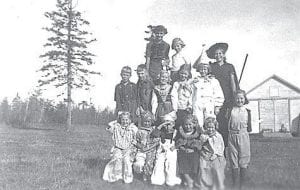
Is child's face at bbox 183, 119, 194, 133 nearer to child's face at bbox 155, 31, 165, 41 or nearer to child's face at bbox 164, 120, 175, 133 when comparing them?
child's face at bbox 164, 120, 175, 133

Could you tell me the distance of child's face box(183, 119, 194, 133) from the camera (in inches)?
203

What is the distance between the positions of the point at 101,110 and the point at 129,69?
25.2m

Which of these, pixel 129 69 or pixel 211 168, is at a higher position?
pixel 129 69

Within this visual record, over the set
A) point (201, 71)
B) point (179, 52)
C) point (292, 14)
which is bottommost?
point (201, 71)

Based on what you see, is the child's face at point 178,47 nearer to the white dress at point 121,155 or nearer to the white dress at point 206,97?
the white dress at point 206,97

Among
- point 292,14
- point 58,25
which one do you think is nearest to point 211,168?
point 292,14

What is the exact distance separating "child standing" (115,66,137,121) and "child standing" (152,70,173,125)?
0.47m

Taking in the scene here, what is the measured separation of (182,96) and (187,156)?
954mm

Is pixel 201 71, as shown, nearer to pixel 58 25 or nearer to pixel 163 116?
pixel 163 116

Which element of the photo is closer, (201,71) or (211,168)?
(211,168)

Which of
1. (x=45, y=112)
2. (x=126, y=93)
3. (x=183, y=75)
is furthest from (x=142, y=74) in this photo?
(x=45, y=112)

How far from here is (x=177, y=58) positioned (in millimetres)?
6258

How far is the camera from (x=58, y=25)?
A: 18.2 m

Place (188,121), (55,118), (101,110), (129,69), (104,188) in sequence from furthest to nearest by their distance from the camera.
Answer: (101,110), (55,118), (129,69), (188,121), (104,188)
